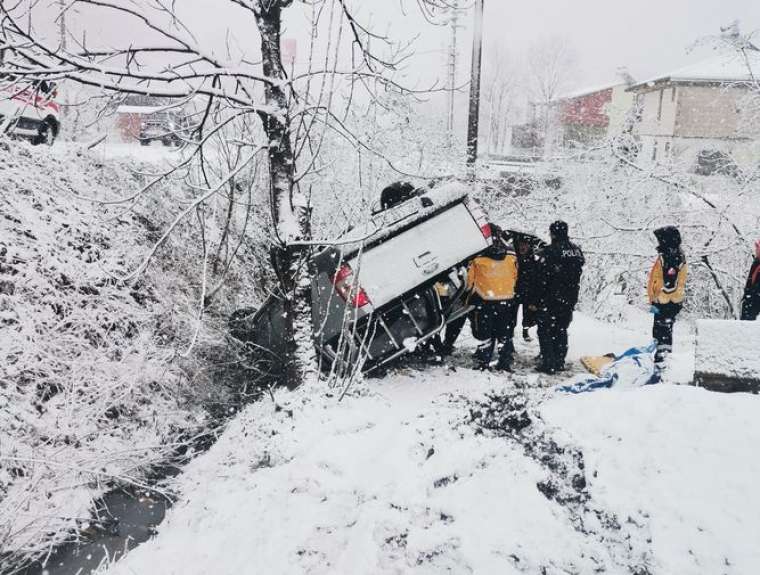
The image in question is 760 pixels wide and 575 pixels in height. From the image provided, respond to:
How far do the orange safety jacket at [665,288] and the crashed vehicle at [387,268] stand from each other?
1994 millimetres

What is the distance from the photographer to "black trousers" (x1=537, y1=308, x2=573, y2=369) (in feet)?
20.4

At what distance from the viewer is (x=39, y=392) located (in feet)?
16.1

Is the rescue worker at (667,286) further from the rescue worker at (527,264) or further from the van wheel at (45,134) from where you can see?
the van wheel at (45,134)

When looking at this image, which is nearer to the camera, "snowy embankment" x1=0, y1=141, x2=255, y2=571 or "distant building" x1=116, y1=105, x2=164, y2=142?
"snowy embankment" x1=0, y1=141, x2=255, y2=571

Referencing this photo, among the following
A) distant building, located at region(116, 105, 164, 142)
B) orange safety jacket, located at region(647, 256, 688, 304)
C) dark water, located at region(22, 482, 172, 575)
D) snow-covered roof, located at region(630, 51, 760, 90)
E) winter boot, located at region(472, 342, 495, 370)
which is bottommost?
dark water, located at region(22, 482, 172, 575)

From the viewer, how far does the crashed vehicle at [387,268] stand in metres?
5.40

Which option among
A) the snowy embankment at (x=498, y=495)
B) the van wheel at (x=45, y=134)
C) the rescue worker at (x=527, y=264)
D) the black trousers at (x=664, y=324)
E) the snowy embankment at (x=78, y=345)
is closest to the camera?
the snowy embankment at (x=498, y=495)

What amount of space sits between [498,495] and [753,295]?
4.99m

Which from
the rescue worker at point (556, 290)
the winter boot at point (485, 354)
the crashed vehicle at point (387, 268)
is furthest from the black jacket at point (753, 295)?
the crashed vehicle at point (387, 268)

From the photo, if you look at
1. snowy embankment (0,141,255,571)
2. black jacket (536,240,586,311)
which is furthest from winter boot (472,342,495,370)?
snowy embankment (0,141,255,571)

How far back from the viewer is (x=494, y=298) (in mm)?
6090

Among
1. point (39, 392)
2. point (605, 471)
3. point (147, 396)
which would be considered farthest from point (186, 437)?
point (605, 471)

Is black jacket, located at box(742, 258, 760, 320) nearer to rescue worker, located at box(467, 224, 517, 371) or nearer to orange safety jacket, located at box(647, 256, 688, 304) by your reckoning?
orange safety jacket, located at box(647, 256, 688, 304)

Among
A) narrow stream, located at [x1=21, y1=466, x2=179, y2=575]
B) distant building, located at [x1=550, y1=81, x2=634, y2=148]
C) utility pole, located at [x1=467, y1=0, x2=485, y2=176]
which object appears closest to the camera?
narrow stream, located at [x1=21, y1=466, x2=179, y2=575]
